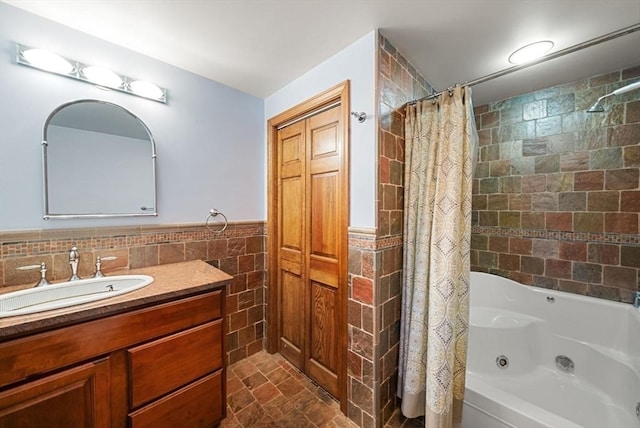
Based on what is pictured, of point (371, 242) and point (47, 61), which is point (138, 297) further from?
point (47, 61)

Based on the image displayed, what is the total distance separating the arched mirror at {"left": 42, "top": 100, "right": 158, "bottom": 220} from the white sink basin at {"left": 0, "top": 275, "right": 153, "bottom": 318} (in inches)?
15.3

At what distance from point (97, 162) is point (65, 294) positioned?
2.51 feet

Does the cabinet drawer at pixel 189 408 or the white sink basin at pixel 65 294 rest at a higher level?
the white sink basin at pixel 65 294

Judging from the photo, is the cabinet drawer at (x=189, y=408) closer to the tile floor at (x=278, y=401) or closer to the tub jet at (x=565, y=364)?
the tile floor at (x=278, y=401)

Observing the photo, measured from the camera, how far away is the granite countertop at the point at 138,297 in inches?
32.9

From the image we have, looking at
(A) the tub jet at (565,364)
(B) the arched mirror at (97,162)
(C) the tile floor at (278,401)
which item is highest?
(B) the arched mirror at (97,162)

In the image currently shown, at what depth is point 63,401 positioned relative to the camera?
92 centimetres

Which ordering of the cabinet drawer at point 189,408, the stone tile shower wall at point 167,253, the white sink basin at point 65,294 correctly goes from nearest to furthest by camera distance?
the white sink basin at point 65,294
the cabinet drawer at point 189,408
the stone tile shower wall at point 167,253

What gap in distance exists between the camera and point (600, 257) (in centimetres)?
177

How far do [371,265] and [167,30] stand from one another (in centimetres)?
179

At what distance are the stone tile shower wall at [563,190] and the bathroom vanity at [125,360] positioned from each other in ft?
8.29

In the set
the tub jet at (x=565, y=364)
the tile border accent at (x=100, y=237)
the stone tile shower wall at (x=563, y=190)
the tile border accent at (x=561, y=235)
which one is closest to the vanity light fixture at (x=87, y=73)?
the tile border accent at (x=100, y=237)

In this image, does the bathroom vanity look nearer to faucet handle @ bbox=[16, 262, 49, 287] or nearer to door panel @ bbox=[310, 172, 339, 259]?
faucet handle @ bbox=[16, 262, 49, 287]

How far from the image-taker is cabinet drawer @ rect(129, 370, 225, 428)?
1.10 m
